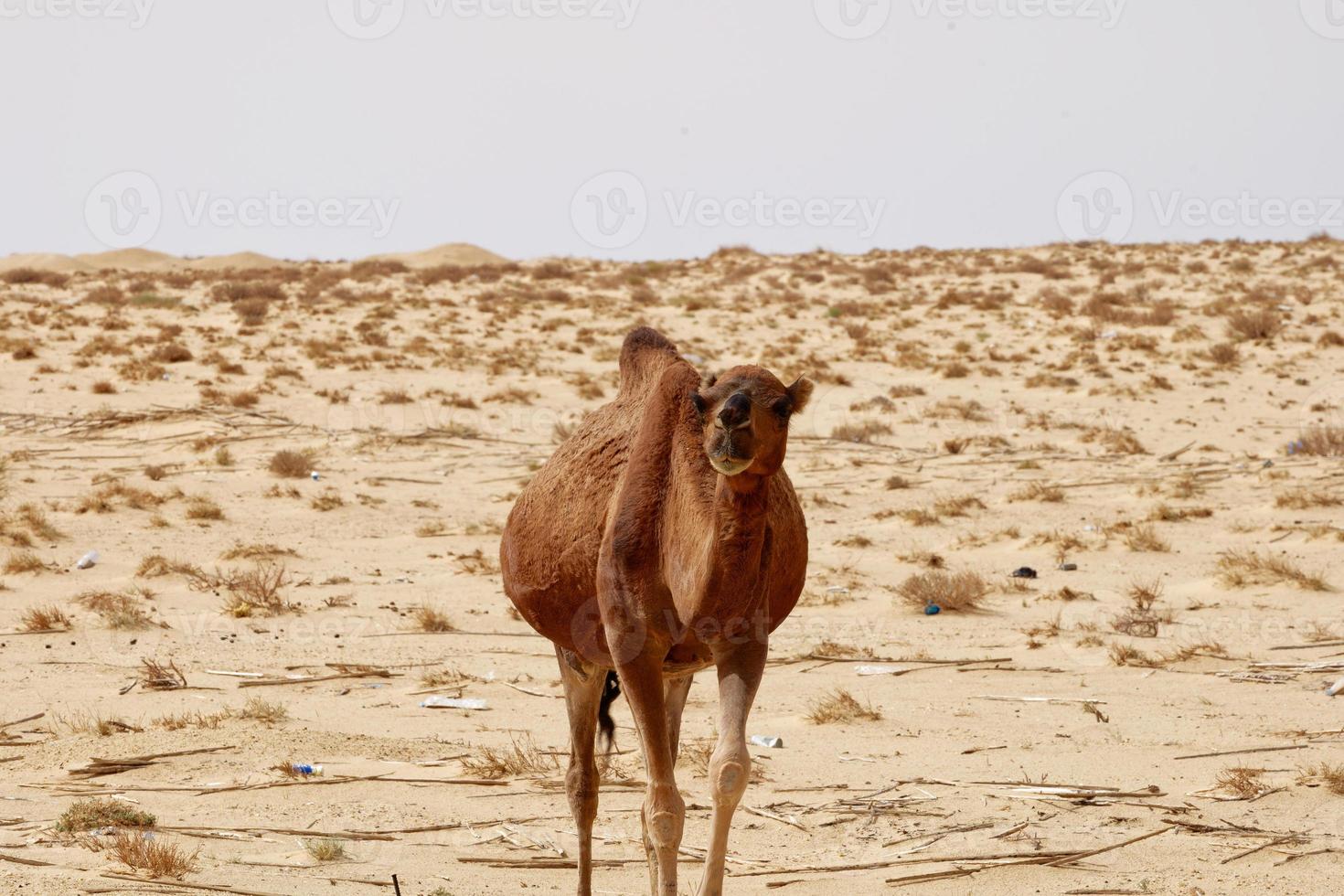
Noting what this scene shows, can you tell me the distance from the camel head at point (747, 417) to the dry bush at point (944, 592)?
820 cm

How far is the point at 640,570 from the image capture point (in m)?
4.50

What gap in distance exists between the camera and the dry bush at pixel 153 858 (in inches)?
220

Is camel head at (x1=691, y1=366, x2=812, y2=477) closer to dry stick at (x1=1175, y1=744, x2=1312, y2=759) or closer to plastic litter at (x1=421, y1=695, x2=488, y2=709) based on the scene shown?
dry stick at (x1=1175, y1=744, x2=1312, y2=759)

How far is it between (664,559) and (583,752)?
162 centimetres

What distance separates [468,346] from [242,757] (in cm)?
2159

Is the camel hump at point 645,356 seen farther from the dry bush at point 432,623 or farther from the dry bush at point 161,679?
the dry bush at point 432,623

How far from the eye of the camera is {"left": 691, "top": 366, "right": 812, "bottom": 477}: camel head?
3771 mm

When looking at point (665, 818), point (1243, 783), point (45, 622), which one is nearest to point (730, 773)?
point (665, 818)

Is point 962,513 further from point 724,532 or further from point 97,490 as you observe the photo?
point 724,532

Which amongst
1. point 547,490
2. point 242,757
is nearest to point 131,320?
point 242,757

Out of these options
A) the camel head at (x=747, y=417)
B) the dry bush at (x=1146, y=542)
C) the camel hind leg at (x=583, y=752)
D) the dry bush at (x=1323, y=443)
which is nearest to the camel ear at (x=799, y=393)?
the camel head at (x=747, y=417)

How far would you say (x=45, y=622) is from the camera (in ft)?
36.2

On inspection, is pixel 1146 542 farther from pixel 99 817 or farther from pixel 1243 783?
pixel 99 817

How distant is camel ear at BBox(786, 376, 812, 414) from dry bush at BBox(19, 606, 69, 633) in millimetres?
8904
